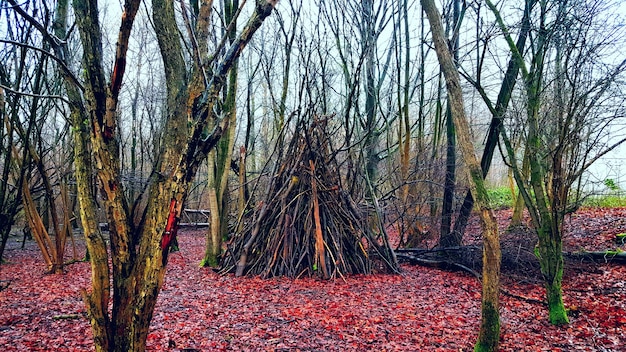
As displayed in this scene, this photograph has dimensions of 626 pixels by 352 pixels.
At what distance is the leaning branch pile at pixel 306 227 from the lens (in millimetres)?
6230

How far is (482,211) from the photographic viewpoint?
2.85 metres

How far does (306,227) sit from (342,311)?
2.14 m

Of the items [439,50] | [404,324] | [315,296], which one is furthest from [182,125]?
[315,296]

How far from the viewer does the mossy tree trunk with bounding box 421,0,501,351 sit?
9.21 ft

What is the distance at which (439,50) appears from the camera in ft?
9.92

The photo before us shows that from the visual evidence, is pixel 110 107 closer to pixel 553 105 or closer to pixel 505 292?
pixel 553 105

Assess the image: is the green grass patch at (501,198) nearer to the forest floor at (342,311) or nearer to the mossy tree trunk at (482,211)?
the forest floor at (342,311)

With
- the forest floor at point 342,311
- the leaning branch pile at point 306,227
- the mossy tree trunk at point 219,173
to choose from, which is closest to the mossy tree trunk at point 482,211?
the forest floor at point 342,311

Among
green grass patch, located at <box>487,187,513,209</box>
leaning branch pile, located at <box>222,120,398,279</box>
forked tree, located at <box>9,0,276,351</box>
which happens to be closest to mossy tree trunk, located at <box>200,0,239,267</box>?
leaning branch pile, located at <box>222,120,398,279</box>

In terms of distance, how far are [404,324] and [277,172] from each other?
3.57 m

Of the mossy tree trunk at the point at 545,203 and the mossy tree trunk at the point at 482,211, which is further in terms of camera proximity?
the mossy tree trunk at the point at 545,203

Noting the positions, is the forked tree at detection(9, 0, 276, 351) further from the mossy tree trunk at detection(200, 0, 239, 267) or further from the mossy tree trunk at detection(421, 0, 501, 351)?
the mossy tree trunk at detection(200, 0, 239, 267)

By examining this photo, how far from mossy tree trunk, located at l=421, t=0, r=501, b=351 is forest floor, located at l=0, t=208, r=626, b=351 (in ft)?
1.89

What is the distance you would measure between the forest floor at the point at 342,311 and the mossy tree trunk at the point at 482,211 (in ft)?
1.89
